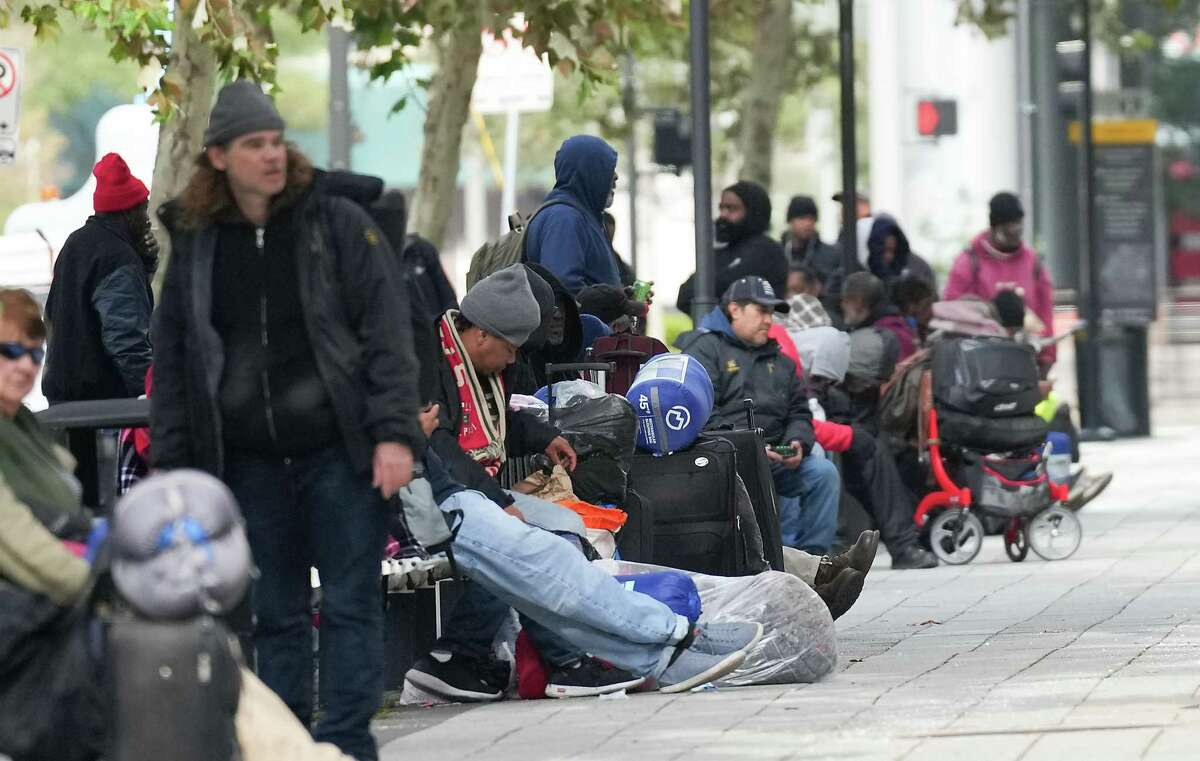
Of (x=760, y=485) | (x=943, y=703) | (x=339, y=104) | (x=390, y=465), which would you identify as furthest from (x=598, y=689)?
(x=339, y=104)

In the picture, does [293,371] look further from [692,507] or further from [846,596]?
[846,596]

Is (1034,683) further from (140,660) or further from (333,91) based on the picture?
(333,91)

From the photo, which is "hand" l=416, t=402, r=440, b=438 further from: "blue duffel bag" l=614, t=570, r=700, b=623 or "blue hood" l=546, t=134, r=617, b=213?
"blue hood" l=546, t=134, r=617, b=213

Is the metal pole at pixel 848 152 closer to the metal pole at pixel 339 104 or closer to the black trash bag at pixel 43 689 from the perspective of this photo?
the metal pole at pixel 339 104

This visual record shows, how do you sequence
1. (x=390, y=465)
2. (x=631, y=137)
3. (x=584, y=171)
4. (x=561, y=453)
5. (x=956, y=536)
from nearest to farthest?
(x=390, y=465) < (x=561, y=453) < (x=584, y=171) < (x=956, y=536) < (x=631, y=137)

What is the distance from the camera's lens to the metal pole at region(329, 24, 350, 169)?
20766mm

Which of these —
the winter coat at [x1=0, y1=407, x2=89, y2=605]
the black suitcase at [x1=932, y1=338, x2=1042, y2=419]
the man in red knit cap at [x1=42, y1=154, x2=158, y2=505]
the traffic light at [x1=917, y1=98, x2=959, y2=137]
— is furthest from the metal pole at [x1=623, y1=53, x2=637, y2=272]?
the winter coat at [x1=0, y1=407, x2=89, y2=605]

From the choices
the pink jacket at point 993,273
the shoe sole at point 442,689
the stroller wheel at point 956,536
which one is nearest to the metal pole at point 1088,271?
the pink jacket at point 993,273

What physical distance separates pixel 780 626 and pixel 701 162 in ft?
17.4

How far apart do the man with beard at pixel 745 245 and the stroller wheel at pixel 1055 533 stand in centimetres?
183

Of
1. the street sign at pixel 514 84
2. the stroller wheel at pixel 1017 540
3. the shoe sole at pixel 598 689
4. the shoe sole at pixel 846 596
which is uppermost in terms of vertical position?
the street sign at pixel 514 84

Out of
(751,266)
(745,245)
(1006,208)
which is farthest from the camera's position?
(1006,208)

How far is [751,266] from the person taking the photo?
14.2 m

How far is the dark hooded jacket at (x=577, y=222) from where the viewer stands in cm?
1094
